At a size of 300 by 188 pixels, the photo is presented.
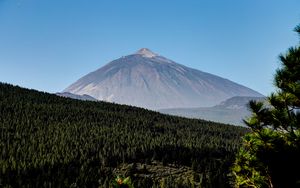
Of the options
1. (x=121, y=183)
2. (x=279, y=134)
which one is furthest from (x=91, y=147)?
(x=121, y=183)

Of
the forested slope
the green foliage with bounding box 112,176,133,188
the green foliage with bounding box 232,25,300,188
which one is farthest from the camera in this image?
the forested slope

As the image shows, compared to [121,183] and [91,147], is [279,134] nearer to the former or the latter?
[121,183]

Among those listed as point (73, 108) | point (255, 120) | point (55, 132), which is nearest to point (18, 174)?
point (55, 132)

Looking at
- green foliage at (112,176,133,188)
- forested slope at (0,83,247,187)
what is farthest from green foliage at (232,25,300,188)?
forested slope at (0,83,247,187)

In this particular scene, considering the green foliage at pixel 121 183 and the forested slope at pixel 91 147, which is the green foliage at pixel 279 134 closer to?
the green foliage at pixel 121 183

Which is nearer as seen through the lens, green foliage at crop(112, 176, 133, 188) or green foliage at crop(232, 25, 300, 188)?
green foliage at crop(112, 176, 133, 188)

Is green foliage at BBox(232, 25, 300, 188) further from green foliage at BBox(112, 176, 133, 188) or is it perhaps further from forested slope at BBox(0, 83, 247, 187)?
forested slope at BBox(0, 83, 247, 187)

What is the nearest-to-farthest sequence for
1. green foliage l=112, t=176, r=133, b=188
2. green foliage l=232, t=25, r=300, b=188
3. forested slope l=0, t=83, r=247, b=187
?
green foliage l=112, t=176, r=133, b=188
green foliage l=232, t=25, r=300, b=188
forested slope l=0, t=83, r=247, b=187

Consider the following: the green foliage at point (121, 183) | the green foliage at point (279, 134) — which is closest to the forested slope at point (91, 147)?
the green foliage at point (279, 134)
